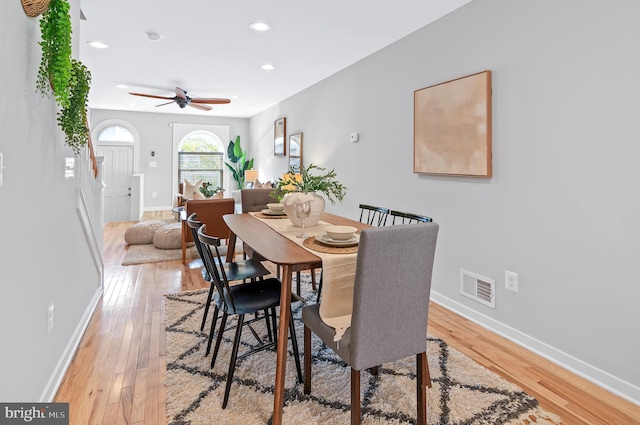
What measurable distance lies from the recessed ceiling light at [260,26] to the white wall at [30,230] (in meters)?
1.91

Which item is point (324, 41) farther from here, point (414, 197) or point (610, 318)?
point (610, 318)

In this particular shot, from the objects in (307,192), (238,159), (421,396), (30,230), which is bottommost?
(421,396)

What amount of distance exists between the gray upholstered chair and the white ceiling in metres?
2.24

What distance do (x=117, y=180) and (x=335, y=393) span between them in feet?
27.1

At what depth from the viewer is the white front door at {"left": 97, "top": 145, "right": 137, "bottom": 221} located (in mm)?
8180

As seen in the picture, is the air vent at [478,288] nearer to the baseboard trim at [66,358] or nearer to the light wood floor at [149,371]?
the light wood floor at [149,371]

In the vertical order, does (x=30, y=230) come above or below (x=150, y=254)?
above

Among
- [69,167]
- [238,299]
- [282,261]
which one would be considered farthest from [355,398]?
[69,167]

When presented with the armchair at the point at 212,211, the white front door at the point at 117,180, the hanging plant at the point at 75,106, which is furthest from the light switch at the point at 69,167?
the white front door at the point at 117,180

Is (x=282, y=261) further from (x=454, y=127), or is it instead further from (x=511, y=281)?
(x=454, y=127)

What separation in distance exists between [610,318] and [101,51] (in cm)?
528

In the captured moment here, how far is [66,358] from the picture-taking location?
209cm

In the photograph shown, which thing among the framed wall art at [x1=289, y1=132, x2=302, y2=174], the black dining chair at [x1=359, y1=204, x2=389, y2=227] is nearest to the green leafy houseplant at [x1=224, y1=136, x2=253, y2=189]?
the framed wall art at [x1=289, y1=132, x2=302, y2=174]

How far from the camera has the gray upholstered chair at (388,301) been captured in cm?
138
